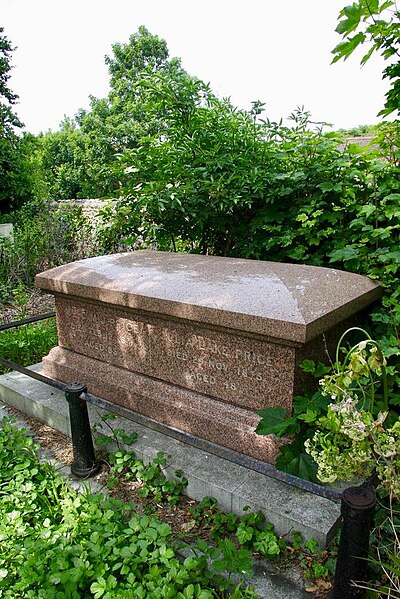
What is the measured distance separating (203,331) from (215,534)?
1139mm

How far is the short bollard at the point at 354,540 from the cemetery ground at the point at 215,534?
318mm

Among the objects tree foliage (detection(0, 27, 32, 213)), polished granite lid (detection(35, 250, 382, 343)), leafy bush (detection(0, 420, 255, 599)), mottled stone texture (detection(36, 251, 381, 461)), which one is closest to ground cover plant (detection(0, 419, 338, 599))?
leafy bush (detection(0, 420, 255, 599))

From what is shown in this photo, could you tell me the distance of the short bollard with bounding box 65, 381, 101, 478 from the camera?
2.64 meters

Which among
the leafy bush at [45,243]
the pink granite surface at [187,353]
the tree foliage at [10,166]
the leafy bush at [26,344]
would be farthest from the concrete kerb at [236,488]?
the tree foliage at [10,166]

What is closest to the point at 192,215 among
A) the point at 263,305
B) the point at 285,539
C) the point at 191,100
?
the point at 191,100

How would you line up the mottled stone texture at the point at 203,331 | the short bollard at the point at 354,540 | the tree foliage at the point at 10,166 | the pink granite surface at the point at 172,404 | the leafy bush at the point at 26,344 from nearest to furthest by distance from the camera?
the short bollard at the point at 354,540 < the mottled stone texture at the point at 203,331 < the pink granite surface at the point at 172,404 < the leafy bush at the point at 26,344 < the tree foliage at the point at 10,166

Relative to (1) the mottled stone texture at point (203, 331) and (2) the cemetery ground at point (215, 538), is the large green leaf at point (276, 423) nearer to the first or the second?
(1) the mottled stone texture at point (203, 331)

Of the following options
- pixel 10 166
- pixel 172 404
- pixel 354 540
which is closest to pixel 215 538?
pixel 354 540

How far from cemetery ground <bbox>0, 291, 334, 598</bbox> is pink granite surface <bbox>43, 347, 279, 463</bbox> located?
0.33 meters

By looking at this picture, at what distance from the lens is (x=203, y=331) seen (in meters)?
2.78

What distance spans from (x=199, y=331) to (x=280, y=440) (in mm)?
819

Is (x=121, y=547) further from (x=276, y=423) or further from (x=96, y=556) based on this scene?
(x=276, y=423)

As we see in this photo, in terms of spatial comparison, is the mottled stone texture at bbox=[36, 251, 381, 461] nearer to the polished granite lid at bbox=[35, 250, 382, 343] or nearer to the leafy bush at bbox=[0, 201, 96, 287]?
the polished granite lid at bbox=[35, 250, 382, 343]

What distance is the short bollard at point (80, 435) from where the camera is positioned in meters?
2.64
